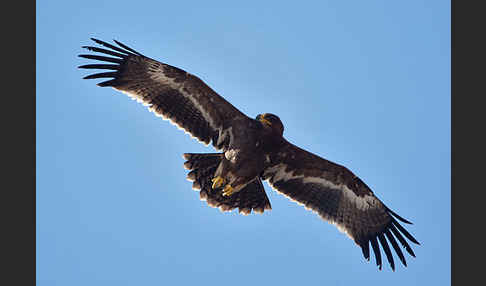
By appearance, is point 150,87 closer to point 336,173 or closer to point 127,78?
point 127,78

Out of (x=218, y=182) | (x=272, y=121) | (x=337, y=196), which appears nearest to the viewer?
(x=272, y=121)

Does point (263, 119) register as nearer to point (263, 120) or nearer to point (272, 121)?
point (263, 120)

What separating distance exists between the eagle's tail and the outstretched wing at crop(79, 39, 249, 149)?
0.34 m

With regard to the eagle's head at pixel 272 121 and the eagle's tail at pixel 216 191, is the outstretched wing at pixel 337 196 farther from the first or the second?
the eagle's head at pixel 272 121

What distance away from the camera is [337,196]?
10.9 meters

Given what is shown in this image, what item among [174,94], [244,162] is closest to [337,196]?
[244,162]

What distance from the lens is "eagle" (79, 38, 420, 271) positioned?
33.0 feet

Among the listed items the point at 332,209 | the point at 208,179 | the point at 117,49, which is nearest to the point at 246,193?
the point at 208,179

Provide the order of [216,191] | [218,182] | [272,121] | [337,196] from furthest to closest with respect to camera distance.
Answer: [337,196] → [216,191] → [218,182] → [272,121]

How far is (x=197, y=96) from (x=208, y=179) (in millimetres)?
1487

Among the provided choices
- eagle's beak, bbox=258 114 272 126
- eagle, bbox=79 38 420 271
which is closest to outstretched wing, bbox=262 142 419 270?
eagle, bbox=79 38 420 271

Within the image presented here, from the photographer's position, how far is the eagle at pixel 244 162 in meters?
10.1

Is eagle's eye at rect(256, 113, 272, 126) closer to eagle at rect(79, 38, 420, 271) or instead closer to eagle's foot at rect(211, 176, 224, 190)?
eagle at rect(79, 38, 420, 271)

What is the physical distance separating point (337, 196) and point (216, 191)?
224cm
